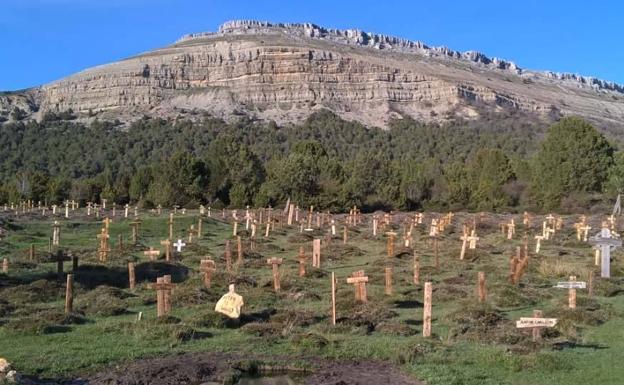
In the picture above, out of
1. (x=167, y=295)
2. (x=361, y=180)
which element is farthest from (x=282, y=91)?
(x=167, y=295)

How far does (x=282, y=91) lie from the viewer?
174500 mm

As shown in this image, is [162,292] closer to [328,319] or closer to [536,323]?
[328,319]

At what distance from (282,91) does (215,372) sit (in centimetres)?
16421

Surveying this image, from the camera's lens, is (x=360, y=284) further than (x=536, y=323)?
Yes

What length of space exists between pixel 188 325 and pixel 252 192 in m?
63.1

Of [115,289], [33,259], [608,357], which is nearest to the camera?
[608,357]

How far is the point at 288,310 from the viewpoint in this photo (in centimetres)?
1817

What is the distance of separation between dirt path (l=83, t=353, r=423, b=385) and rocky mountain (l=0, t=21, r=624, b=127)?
14724cm

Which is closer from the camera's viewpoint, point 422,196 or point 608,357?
point 608,357

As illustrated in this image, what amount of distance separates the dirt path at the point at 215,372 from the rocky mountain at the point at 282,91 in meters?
147

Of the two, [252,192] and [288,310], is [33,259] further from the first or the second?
[252,192]

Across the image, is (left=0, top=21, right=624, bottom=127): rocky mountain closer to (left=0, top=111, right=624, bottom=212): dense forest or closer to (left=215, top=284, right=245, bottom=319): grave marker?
(left=0, top=111, right=624, bottom=212): dense forest

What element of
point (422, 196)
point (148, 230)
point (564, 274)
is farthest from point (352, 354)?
point (422, 196)

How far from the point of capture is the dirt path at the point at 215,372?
11.8 metres
